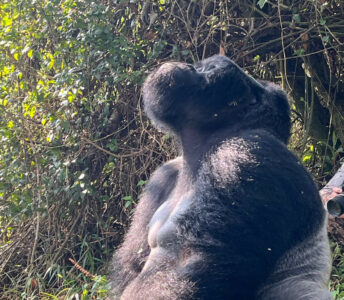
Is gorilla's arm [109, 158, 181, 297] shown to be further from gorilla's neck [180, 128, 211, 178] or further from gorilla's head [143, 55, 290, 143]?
gorilla's head [143, 55, 290, 143]

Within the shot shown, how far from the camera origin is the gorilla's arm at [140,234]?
9.98 ft

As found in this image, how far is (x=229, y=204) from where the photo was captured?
96.2 inches

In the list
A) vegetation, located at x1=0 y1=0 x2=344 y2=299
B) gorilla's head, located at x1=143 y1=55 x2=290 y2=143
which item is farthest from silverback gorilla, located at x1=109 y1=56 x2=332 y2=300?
vegetation, located at x1=0 y1=0 x2=344 y2=299

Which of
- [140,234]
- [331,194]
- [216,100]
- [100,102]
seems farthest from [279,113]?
[100,102]

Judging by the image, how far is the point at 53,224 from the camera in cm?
488

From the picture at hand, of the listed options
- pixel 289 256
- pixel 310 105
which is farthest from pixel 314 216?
pixel 310 105

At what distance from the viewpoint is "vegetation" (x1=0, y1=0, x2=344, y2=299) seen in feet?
14.8

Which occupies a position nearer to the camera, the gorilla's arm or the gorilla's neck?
the gorilla's neck

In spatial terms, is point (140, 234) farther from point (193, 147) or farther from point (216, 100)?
point (216, 100)

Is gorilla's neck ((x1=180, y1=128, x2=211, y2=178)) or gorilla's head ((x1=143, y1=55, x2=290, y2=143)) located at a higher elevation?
gorilla's head ((x1=143, y1=55, x2=290, y2=143))

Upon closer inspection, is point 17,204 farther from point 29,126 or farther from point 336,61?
point 336,61

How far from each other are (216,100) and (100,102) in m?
2.08

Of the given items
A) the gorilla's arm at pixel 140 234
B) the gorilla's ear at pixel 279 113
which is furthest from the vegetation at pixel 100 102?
the gorilla's ear at pixel 279 113

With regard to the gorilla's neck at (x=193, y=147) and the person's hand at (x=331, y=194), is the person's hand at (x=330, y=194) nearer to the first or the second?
the person's hand at (x=331, y=194)
